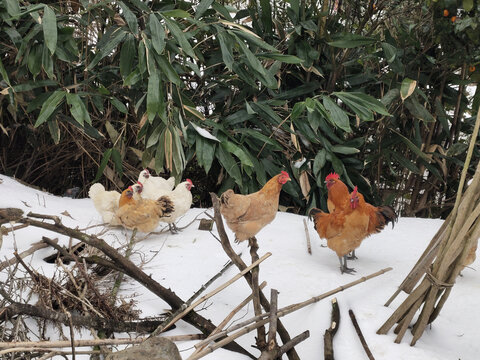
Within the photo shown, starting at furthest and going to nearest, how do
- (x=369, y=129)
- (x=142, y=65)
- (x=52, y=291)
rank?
(x=369, y=129), (x=142, y=65), (x=52, y=291)

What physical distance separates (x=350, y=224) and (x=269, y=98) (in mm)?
1112

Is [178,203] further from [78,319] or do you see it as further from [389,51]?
[389,51]

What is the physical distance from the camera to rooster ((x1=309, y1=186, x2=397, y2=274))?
78.3 inches

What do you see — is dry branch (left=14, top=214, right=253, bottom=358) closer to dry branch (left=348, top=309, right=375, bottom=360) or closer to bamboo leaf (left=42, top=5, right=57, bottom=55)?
dry branch (left=348, top=309, right=375, bottom=360)

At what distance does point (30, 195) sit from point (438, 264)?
6.13ft

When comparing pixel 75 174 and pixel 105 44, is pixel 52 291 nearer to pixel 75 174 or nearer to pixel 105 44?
pixel 105 44

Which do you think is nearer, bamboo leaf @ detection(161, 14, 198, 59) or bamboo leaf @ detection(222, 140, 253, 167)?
bamboo leaf @ detection(161, 14, 198, 59)

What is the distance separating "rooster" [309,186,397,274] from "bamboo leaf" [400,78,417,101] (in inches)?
25.7

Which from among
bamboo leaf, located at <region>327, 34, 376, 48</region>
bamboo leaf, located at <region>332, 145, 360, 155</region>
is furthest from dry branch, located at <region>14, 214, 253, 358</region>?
bamboo leaf, located at <region>327, 34, 376, 48</region>

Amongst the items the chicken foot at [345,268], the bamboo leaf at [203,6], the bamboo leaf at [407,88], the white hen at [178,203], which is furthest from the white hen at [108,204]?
the bamboo leaf at [407,88]

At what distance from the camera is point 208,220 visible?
2.58 metres

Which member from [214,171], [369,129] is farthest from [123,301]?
[369,129]

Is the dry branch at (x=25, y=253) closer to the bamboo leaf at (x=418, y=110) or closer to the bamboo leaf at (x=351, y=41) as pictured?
the bamboo leaf at (x=351, y=41)

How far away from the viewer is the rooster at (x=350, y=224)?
1.99 meters
